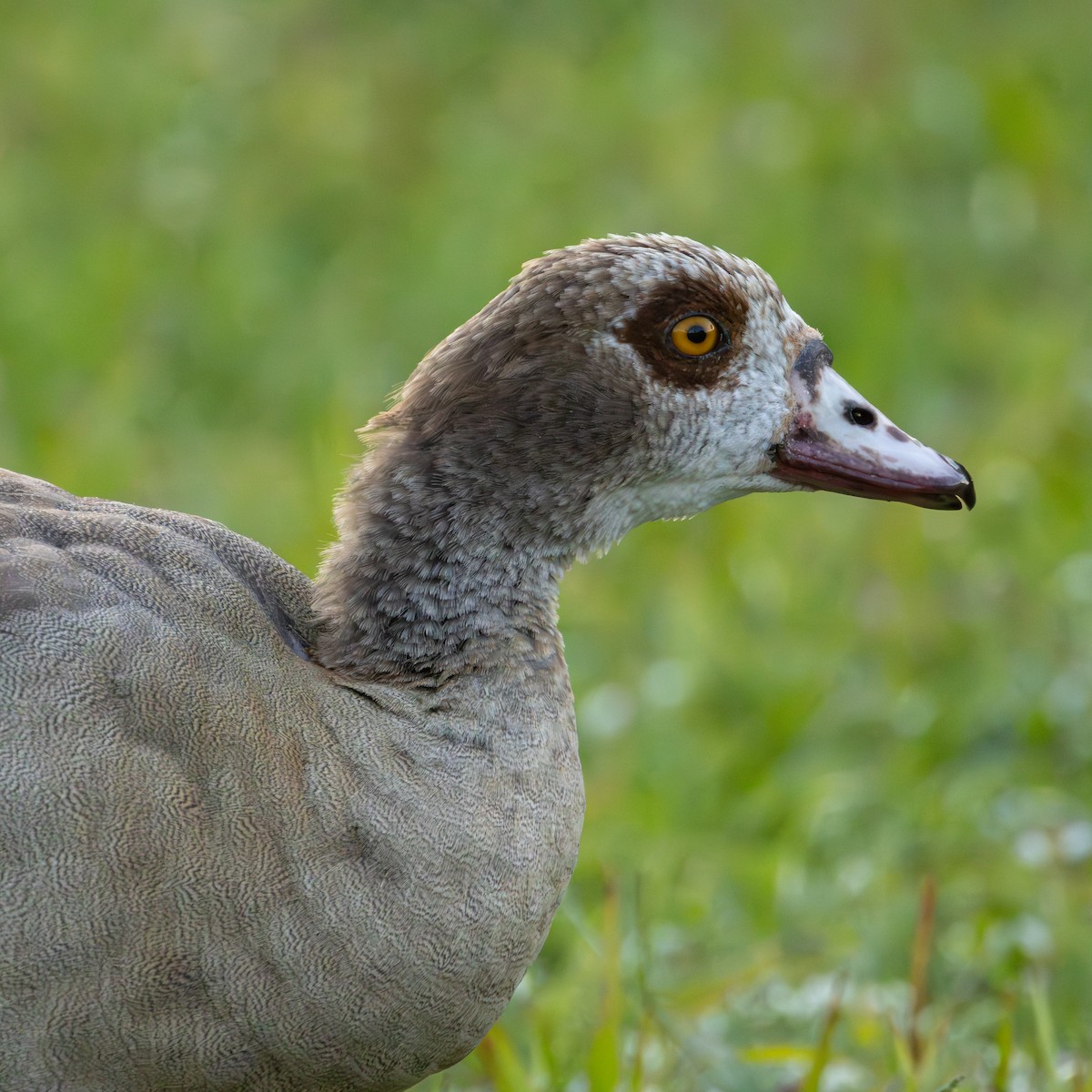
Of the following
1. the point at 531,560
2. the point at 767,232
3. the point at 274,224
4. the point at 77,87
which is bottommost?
the point at 531,560

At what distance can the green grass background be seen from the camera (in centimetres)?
345

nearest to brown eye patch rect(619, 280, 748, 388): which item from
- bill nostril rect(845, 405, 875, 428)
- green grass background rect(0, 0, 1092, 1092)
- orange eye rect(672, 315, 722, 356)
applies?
orange eye rect(672, 315, 722, 356)

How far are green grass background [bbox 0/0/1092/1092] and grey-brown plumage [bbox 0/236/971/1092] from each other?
1.98 feet

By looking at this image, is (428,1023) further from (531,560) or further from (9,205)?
(9,205)

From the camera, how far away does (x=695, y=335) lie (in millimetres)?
2664

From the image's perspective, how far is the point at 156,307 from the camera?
20.6ft

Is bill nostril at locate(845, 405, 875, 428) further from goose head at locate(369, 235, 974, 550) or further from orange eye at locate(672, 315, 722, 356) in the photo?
orange eye at locate(672, 315, 722, 356)

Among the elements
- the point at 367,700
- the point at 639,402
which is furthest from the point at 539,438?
the point at 367,700

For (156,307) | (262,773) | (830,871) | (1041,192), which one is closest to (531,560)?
(262,773)

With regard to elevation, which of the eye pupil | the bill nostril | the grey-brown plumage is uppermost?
the eye pupil

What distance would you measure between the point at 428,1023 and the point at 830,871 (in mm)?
1742

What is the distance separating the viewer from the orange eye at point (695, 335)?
2652mm

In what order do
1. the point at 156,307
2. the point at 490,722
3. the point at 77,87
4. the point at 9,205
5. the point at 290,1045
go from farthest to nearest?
1. the point at 77,87
2. the point at 9,205
3. the point at 156,307
4. the point at 490,722
5. the point at 290,1045

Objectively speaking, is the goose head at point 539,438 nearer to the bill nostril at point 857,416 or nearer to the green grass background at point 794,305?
A: the bill nostril at point 857,416
